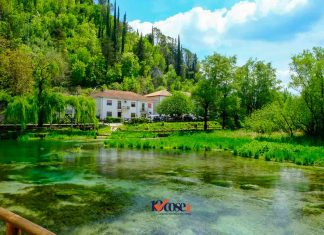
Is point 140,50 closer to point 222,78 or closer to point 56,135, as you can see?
point 222,78

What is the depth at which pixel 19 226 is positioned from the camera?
3477mm

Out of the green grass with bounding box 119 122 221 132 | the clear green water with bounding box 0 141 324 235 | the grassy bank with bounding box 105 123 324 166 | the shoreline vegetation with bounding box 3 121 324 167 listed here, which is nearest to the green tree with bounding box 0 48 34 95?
Result: the shoreline vegetation with bounding box 3 121 324 167

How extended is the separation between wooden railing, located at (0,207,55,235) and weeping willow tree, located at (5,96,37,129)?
121 feet

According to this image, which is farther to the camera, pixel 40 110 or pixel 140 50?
pixel 140 50

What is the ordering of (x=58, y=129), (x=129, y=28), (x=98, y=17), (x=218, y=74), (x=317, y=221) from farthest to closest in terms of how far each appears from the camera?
(x=129, y=28) → (x=98, y=17) → (x=218, y=74) → (x=58, y=129) → (x=317, y=221)

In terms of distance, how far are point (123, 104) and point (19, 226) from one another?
7573 centimetres

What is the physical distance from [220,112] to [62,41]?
7089cm

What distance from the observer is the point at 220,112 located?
5409 centimetres

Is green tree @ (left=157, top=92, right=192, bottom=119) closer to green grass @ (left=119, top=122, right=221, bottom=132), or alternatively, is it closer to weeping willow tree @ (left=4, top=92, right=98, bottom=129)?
green grass @ (left=119, top=122, right=221, bottom=132)

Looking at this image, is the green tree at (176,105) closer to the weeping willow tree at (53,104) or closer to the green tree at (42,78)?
the green tree at (42,78)

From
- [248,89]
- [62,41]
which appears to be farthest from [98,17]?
[248,89]

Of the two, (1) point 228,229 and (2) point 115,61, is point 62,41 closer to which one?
(2) point 115,61

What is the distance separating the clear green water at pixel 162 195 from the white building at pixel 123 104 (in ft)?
177
